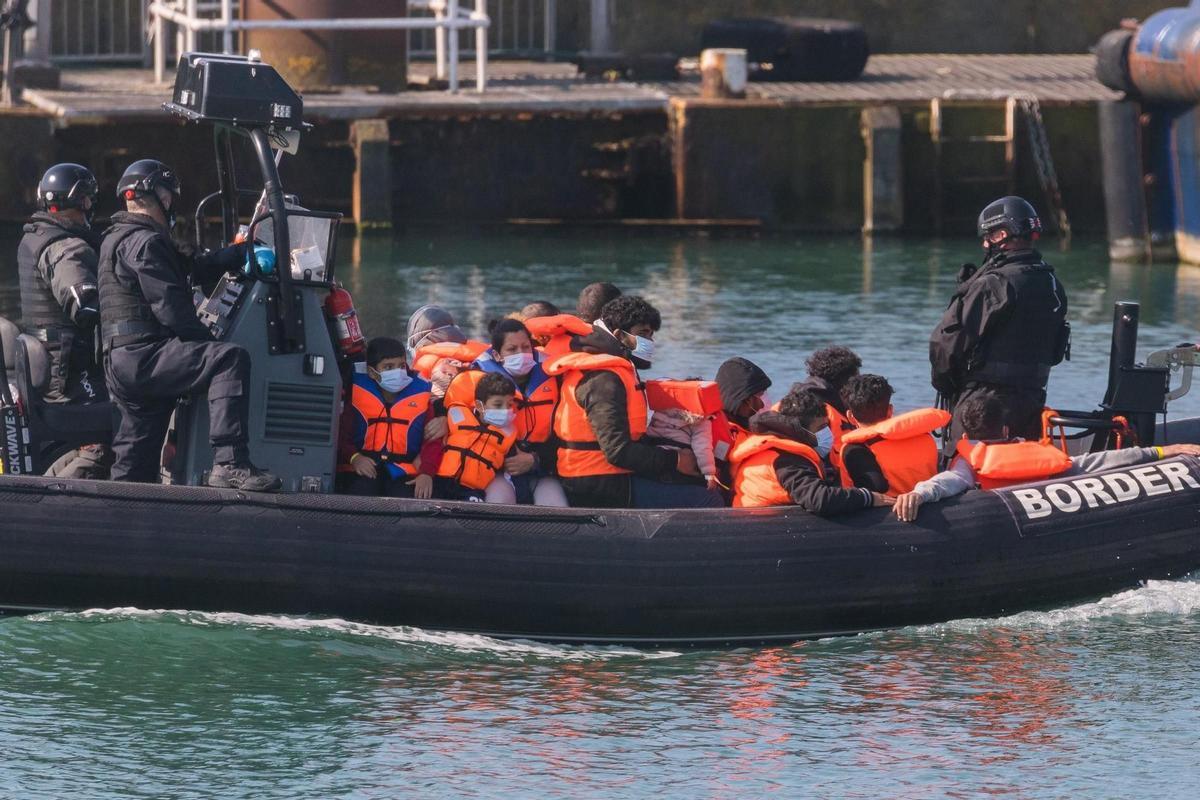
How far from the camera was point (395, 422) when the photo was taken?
745 centimetres

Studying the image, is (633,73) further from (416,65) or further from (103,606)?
(103,606)

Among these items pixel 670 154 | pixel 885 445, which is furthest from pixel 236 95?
pixel 670 154

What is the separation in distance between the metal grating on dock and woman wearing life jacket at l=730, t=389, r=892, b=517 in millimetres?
12649

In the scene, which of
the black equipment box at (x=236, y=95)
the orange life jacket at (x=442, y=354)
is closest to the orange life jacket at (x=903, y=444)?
the orange life jacket at (x=442, y=354)

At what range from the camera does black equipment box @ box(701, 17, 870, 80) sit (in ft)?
72.6

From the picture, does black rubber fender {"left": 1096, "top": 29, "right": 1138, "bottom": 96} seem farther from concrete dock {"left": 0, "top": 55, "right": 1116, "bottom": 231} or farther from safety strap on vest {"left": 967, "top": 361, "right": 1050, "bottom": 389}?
safety strap on vest {"left": 967, "top": 361, "right": 1050, "bottom": 389}

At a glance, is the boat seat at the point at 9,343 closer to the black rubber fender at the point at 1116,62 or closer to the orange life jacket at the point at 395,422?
the orange life jacket at the point at 395,422

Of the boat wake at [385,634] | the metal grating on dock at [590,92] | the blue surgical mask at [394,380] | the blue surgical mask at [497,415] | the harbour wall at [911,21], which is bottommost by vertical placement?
the boat wake at [385,634]

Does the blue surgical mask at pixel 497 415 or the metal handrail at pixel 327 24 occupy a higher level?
the metal handrail at pixel 327 24

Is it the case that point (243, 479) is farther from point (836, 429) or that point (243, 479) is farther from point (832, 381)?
point (832, 381)

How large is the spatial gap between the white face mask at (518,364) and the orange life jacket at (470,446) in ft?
0.98

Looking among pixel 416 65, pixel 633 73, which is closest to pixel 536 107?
pixel 633 73

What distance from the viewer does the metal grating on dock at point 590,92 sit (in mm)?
19438

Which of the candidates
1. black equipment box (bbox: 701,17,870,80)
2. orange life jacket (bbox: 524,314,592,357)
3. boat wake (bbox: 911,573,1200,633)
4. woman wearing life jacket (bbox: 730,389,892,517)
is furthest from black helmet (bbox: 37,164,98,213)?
black equipment box (bbox: 701,17,870,80)
